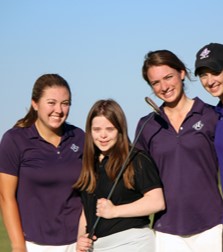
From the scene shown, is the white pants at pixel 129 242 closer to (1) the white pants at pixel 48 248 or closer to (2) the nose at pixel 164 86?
(1) the white pants at pixel 48 248

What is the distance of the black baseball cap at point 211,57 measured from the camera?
6.00m

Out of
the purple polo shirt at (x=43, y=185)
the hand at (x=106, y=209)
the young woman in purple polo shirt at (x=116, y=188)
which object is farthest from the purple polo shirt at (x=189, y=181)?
the purple polo shirt at (x=43, y=185)

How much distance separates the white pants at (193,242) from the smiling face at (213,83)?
1.11 metres

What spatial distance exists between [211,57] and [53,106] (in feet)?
4.59

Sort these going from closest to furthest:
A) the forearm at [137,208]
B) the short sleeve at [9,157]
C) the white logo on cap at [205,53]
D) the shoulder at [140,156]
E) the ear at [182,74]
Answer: the forearm at [137,208], the shoulder at [140,156], the short sleeve at [9,157], the white logo on cap at [205,53], the ear at [182,74]

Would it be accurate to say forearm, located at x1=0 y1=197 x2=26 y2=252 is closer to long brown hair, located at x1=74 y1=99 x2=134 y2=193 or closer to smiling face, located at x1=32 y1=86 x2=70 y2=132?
long brown hair, located at x1=74 y1=99 x2=134 y2=193

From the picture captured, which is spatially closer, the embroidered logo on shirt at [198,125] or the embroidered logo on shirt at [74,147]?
the embroidered logo on shirt at [198,125]

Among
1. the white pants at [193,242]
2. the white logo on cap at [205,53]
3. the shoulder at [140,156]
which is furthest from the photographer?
the white logo on cap at [205,53]

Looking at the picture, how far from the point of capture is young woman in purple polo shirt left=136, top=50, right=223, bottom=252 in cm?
590

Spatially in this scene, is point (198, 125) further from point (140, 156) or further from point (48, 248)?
point (48, 248)

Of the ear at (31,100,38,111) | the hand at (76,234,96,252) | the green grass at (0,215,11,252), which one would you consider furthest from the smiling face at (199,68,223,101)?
the green grass at (0,215,11,252)

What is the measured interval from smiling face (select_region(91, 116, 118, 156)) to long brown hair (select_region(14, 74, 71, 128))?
21.6 inches

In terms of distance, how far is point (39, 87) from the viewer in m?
6.13

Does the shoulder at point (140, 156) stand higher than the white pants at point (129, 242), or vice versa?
the shoulder at point (140, 156)
